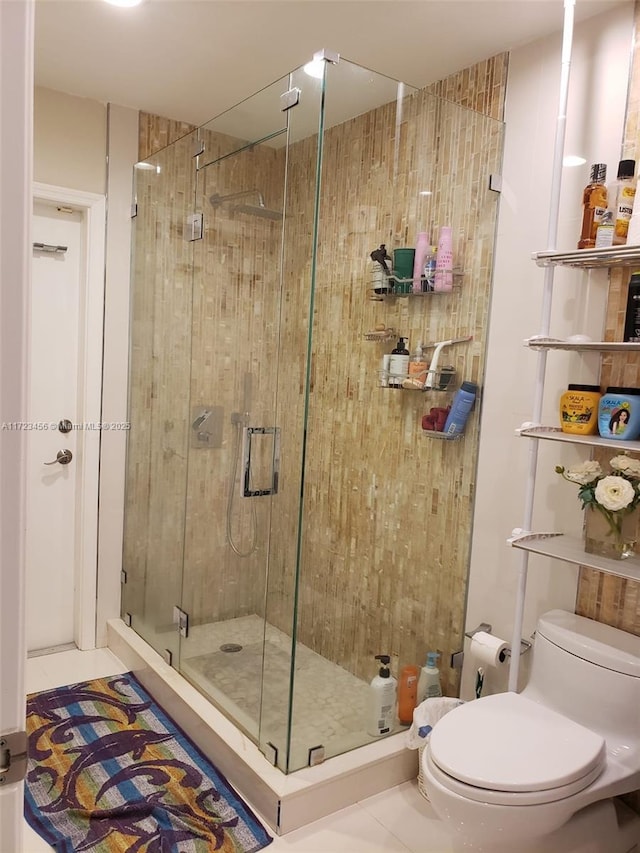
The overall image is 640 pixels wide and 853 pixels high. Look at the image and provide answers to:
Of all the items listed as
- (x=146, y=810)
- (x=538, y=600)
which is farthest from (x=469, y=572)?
(x=146, y=810)

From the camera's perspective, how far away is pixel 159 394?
3070 mm

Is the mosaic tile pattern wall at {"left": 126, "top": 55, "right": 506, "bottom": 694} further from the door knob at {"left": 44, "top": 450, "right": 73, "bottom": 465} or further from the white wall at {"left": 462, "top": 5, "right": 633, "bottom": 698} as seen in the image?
the door knob at {"left": 44, "top": 450, "right": 73, "bottom": 465}

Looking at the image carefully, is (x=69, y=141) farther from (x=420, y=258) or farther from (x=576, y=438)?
(x=576, y=438)

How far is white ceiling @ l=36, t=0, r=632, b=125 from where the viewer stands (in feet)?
6.94

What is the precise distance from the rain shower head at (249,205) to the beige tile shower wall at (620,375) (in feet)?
3.69

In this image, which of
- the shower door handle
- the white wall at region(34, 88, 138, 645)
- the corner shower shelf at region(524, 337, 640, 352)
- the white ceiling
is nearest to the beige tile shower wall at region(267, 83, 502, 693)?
the shower door handle

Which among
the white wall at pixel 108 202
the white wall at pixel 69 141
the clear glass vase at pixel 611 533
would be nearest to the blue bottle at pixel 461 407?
the clear glass vase at pixel 611 533

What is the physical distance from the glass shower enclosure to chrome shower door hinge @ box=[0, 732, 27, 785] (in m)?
1.49

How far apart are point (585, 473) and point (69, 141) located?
261 centimetres

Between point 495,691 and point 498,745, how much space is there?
641mm

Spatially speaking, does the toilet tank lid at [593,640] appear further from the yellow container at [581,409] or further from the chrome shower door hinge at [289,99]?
the chrome shower door hinge at [289,99]

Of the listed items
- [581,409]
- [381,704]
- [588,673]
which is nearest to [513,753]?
[588,673]

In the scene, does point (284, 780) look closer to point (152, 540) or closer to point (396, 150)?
point (152, 540)

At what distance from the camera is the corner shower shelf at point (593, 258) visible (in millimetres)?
1812
